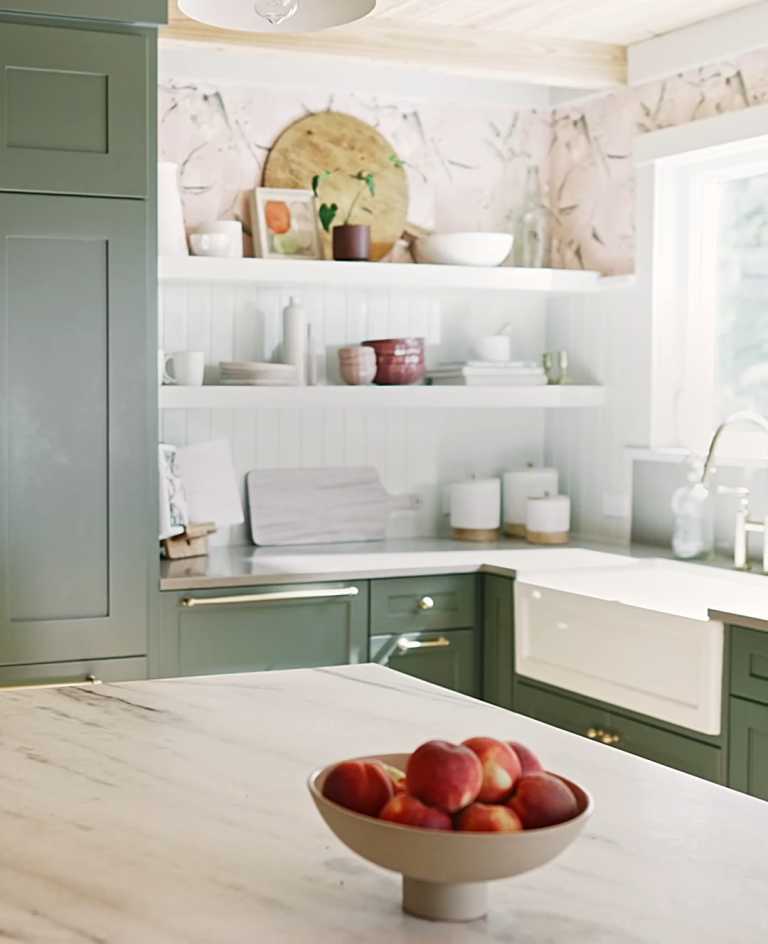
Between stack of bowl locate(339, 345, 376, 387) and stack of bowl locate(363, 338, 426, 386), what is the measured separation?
37mm

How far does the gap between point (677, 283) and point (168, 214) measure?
1.60 meters

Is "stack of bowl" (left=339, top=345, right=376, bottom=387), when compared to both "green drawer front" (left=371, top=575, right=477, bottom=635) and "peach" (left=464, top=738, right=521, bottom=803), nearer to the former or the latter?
"green drawer front" (left=371, top=575, right=477, bottom=635)

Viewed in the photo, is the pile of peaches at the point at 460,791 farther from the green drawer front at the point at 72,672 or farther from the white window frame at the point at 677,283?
the white window frame at the point at 677,283

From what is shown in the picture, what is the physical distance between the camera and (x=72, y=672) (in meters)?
3.63

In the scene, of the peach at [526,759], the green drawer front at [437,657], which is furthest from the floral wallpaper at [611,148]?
the peach at [526,759]

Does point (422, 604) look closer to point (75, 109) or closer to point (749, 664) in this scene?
point (749, 664)

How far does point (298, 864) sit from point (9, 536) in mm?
2271

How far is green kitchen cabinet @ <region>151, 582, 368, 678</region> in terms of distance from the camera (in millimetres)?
3732

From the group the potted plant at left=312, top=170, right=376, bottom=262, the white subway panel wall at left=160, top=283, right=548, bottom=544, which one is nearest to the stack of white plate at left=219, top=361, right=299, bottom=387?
the white subway panel wall at left=160, top=283, right=548, bottom=544

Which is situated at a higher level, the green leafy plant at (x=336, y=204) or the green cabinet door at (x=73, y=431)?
the green leafy plant at (x=336, y=204)

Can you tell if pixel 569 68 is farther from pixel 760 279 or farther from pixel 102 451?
pixel 102 451

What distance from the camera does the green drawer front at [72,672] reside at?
357cm

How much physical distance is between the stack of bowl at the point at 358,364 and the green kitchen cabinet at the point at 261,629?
29.6 inches

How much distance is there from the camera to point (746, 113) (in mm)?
3986
